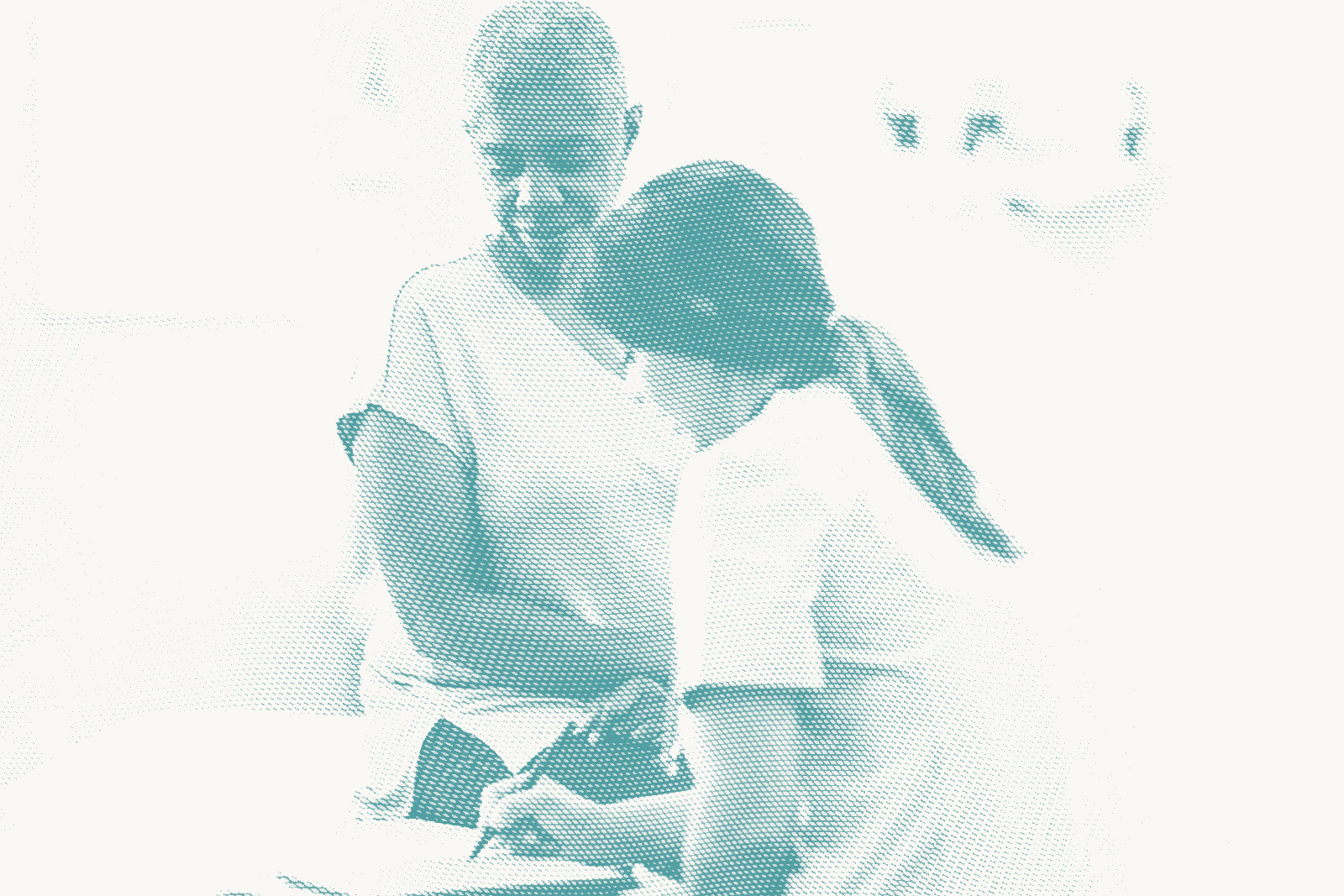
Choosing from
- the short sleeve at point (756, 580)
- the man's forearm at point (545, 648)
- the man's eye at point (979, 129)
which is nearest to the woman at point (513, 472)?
the man's forearm at point (545, 648)

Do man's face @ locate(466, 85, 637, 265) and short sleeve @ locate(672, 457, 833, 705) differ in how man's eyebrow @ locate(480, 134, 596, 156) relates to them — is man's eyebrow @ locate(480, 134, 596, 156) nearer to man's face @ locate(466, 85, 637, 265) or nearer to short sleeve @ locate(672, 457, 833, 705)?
man's face @ locate(466, 85, 637, 265)

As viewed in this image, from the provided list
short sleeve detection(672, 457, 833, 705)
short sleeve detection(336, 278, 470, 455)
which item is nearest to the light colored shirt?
short sleeve detection(336, 278, 470, 455)

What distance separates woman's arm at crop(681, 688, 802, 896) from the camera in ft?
1.92

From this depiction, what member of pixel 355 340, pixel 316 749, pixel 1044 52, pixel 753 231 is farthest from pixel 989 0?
pixel 316 749

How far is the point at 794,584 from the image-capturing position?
1.96ft

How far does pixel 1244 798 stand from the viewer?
2.54ft

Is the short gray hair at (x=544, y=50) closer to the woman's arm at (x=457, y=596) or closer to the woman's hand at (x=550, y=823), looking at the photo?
the woman's arm at (x=457, y=596)

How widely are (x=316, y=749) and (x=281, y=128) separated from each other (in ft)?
1.60

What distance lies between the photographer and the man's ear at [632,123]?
778 mm

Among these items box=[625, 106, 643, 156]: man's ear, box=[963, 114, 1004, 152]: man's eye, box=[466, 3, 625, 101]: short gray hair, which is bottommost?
box=[625, 106, 643, 156]: man's ear

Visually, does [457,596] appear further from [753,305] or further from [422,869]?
[753,305]

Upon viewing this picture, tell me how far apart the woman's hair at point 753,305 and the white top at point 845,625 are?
0.03 metres

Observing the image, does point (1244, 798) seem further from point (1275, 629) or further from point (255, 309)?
point (255, 309)

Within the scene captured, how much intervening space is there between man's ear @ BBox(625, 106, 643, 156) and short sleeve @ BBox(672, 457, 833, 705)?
0.30 m
